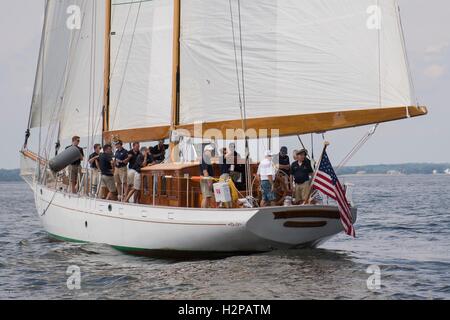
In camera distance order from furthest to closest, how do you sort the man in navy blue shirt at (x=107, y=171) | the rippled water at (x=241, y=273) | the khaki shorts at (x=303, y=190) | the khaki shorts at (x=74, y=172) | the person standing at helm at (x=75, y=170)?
the khaki shorts at (x=74, y=172)
the person standing at helm at (x=75, y=170)
the man in navy blue shirt at (x=107, y=171)
the khaki shorts at (x=303, y=190)
the rippled water at (x=241, y=273)

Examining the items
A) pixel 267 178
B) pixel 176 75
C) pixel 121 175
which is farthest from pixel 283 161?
pixel 121 175

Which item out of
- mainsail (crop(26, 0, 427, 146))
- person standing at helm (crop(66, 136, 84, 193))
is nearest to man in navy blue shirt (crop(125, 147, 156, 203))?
mainsail (crop(26, 0, 427, 146))

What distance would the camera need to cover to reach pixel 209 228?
62.1 ft

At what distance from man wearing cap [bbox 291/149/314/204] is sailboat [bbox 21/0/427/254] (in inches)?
38.9

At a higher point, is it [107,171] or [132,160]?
[132,160]

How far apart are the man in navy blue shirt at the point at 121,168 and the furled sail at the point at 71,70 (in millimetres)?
4001

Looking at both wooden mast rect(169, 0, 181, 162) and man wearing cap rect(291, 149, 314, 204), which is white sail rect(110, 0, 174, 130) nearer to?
wooden mast rect(169, 0, 181, 162)

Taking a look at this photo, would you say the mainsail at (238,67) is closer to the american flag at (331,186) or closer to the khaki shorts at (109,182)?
the american flag at (331,186)

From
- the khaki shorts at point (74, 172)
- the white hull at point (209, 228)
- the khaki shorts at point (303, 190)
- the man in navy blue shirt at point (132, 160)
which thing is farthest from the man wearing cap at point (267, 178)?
the khaki shorts at point (74, 172)

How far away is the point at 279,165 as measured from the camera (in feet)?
67.4

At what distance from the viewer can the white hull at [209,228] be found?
60.7 feet

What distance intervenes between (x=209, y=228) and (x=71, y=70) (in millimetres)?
11672

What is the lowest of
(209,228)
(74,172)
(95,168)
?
(209,228)

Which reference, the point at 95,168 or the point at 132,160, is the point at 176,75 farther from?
the point at 95,168
